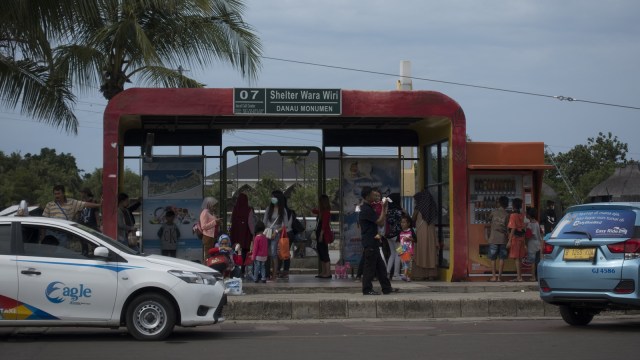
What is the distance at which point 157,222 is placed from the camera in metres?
18.3

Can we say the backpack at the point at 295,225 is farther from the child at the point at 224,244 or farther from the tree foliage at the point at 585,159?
the tree foliage at the point at 585,159

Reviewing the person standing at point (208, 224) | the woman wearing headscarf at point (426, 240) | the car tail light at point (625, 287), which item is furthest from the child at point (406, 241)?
the car tail light at point (625, 287)

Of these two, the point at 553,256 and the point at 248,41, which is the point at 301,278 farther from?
the point at 553,256

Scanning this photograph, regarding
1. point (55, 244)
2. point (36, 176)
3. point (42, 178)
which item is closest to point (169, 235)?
point (55, 244)

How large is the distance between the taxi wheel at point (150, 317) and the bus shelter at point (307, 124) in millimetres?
5367

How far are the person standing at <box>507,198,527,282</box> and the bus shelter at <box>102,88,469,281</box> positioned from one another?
87 centimetres

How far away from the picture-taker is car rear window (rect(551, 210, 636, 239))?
38.0 feet

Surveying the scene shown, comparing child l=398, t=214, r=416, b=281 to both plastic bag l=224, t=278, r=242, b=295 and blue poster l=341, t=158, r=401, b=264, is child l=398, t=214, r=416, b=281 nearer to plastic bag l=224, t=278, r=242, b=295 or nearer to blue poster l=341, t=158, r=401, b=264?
blue poster l=341, t=158, r=401, b=264

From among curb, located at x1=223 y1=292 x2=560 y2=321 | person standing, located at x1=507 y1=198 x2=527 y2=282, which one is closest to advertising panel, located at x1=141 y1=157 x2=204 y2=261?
curb, located at x1=223 y1=292 x2=560 y2=321

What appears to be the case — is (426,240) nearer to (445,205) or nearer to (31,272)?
(445,205)

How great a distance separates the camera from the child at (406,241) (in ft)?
56.6

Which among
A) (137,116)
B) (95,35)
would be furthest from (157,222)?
(95,35)

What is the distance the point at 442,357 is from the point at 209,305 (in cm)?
316

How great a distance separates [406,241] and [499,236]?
1820mm
